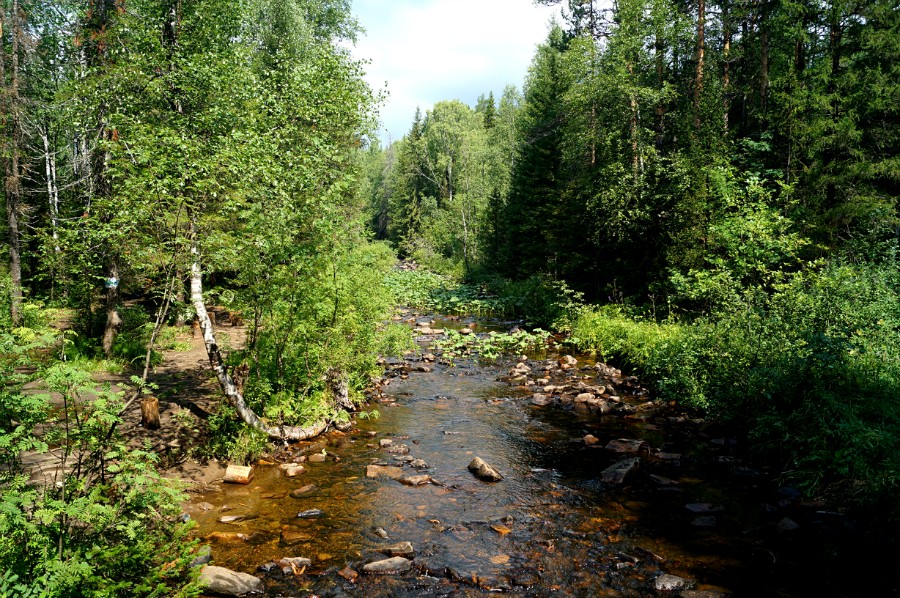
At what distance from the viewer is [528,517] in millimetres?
8125

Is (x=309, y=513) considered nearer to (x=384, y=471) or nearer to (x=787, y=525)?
(x=384, y=471)

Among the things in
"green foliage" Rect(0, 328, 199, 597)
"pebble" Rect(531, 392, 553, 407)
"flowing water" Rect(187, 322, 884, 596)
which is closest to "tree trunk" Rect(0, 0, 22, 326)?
"flowing water" Rect(187, 322, 884, 596)

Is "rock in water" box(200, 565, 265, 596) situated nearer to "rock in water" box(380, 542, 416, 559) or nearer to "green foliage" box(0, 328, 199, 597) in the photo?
"green foliage" box(0, 328, 199, 597)

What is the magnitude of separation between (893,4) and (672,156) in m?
8.81

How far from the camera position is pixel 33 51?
1891cm

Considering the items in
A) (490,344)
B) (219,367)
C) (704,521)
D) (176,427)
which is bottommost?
(704,521)

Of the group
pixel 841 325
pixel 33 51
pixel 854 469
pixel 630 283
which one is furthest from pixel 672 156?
pixel 33 51

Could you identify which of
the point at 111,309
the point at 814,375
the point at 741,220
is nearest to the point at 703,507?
the point at 814,375

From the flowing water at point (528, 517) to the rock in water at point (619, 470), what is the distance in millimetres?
126

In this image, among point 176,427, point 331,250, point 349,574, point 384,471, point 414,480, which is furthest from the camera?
point 331,250

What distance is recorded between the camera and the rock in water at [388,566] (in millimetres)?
6641

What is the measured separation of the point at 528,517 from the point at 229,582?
15.1 ft

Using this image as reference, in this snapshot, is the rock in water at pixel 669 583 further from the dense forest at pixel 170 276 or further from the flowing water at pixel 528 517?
the dense forest at pixel 170 276

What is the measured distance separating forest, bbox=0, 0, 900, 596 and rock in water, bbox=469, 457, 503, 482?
382 centimetres
